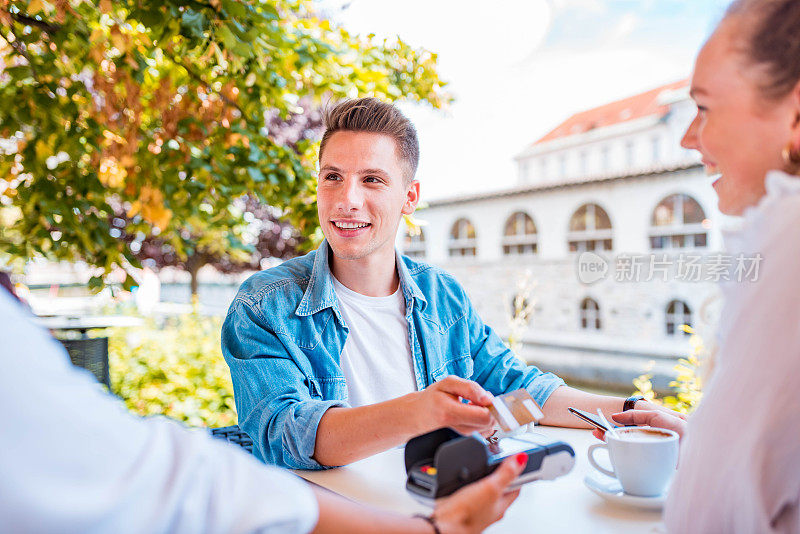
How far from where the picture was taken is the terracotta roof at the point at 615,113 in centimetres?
2261

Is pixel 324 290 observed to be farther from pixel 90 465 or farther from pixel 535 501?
pixel 90 465

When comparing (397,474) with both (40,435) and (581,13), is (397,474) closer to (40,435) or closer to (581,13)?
(40,435)

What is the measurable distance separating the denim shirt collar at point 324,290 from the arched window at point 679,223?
14761 millimetres

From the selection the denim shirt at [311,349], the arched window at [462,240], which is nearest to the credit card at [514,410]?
the denim shirt at [311,349]

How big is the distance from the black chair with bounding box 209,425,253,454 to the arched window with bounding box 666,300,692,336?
1451 cm

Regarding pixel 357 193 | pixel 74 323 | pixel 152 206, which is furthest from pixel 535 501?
pixel 74 323

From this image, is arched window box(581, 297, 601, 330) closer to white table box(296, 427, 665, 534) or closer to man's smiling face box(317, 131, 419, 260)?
man's smiling face box(317, 131, 419, 260)

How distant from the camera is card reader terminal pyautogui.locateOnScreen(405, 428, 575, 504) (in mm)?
822

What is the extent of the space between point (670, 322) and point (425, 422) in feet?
49.5

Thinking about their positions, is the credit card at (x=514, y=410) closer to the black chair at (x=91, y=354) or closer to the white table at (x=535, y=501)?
the white table at (x=535, y=501)

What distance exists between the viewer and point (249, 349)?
1.42 m

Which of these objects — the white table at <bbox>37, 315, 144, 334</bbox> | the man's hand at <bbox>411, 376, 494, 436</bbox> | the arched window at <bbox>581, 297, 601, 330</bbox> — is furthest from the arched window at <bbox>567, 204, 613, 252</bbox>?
the man's hand at <bbox>411, 376, 494, 436</bbox>

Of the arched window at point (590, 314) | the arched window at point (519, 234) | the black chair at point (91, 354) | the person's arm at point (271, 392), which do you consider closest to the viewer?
the person's arm at point (271, 392)

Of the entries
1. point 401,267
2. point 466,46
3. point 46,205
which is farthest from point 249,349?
point 466,46
